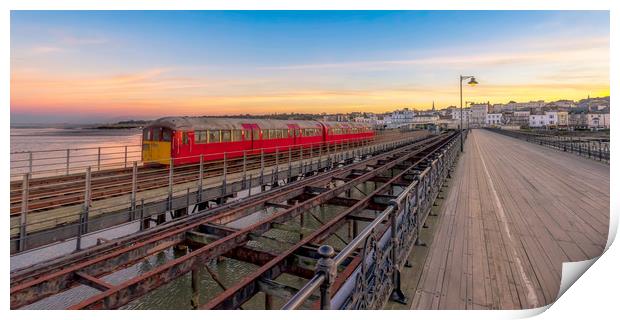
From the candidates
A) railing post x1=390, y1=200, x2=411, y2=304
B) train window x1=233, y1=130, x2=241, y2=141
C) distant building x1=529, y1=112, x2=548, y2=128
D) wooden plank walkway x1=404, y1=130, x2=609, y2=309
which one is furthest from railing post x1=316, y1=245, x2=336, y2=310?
distant building x1=529, y1=112, x2=548, y2=128

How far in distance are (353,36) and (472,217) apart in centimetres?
937

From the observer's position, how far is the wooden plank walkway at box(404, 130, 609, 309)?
4.23 meters

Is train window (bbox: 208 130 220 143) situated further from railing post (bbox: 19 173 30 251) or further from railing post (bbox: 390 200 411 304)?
railing post (bbox: 390 200 411 304)

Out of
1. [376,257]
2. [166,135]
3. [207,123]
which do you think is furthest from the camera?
[207,123]

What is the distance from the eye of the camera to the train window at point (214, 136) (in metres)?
16.5

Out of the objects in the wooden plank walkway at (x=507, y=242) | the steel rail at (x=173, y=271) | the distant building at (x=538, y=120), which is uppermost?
the distant building at (x=538, y=120)

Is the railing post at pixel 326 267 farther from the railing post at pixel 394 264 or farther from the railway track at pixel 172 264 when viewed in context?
the railing post at pixel 394 264

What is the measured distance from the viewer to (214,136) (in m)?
16.8

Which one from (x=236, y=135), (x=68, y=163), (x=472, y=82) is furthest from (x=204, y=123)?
(x=472, y=82)

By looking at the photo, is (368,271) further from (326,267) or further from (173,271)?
(173,271)

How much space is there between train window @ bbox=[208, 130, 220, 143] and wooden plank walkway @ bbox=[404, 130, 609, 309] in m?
11.5

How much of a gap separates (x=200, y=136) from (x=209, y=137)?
537mm

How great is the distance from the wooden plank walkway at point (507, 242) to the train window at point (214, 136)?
1155cm

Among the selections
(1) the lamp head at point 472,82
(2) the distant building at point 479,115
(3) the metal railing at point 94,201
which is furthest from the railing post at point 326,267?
(2) the distant building at point 479,115
